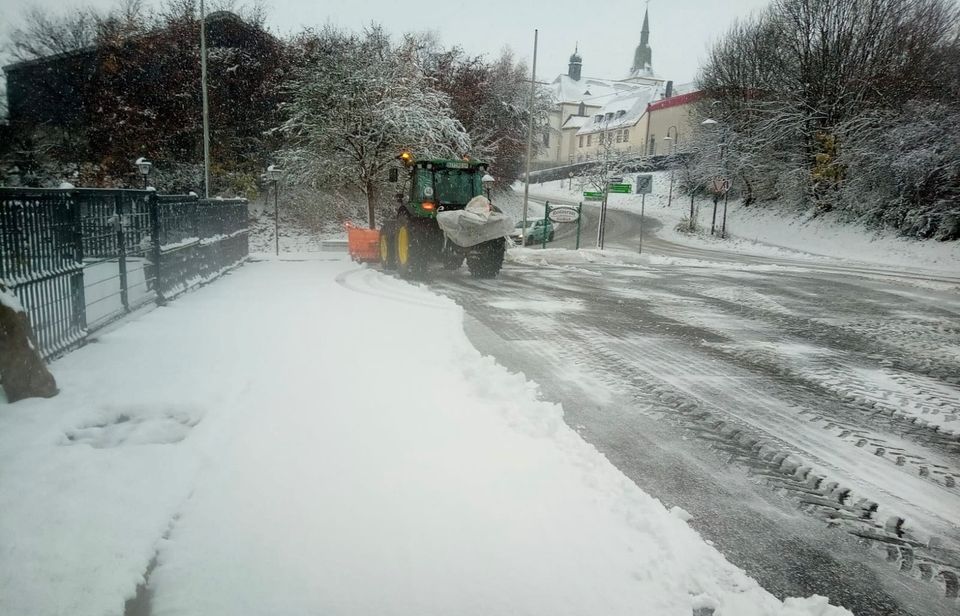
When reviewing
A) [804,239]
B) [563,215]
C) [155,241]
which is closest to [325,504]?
[155,241]

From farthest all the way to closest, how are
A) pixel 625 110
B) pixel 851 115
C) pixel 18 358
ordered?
pixel 625 110
pixel 851 115
pixel 18 358

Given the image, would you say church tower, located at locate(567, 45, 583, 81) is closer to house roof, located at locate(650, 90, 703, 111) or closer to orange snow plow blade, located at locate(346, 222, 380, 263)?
house roof, located at locate(650, 90, 703, 111)

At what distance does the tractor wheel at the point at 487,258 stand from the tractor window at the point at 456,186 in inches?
45.0

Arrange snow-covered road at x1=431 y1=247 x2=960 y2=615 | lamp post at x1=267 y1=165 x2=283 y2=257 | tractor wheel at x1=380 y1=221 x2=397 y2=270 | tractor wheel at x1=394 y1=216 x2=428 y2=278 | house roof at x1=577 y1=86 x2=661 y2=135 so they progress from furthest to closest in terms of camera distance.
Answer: house roof at x1=577 y1=86 x2=661 y2=135 → lamp post at x1=267 y1=165 x2=283 y2=257 → tractor wheel at x1=380 y1=221 x2=397 y2=270 → tractor wheel at x1=394 y1=216 x2=428 y2=278 → snow-covered road at x1=431 y1=247 x2=960 y2=615

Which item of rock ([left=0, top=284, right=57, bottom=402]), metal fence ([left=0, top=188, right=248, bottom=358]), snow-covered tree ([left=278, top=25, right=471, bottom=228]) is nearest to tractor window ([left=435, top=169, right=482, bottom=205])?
metal fence ([left=0, top=188, right=248, bottom=358])

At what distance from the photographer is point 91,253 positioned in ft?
21.0

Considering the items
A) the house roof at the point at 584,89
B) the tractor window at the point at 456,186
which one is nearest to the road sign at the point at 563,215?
the tractor window at the point at 456,186

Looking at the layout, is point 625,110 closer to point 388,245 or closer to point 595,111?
point 595,111

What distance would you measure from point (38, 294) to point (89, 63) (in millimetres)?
27410

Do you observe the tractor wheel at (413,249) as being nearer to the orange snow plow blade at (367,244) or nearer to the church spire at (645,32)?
the orange snow plow blade at (367,244)

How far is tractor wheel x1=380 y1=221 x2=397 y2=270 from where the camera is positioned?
13266 millimetres

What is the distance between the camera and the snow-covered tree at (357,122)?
21734 millimetres

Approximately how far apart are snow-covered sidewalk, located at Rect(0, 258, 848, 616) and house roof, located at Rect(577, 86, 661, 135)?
63.1 m

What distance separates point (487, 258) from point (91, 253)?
25.0ft
